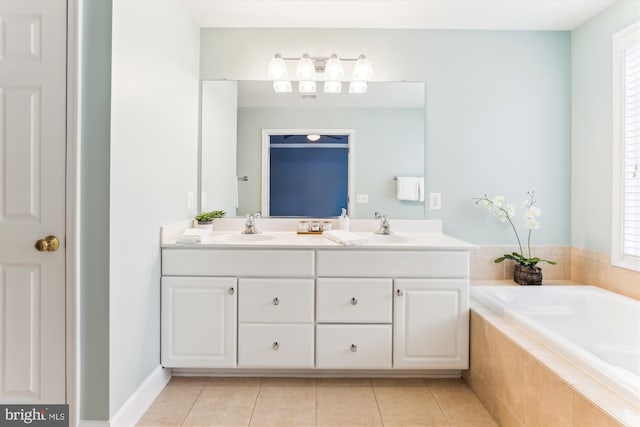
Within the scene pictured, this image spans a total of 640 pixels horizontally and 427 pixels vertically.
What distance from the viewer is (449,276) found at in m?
2.26

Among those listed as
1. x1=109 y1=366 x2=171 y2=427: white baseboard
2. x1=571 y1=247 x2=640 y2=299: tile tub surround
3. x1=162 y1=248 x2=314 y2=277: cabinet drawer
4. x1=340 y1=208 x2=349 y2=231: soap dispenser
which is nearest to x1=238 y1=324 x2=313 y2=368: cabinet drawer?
x1=162 y1=248 x2=314 y2=277: cabinet drawer

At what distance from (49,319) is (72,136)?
0.77 meters

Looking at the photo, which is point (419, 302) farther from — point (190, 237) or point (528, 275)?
point (190, 237)

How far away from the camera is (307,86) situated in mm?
2812

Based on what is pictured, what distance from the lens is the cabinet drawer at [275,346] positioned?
2.24m

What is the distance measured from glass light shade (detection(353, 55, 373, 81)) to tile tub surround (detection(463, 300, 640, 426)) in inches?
66.1

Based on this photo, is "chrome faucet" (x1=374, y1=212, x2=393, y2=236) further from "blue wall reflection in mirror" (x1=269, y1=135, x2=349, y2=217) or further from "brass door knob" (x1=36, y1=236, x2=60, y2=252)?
"brass door knob" (x1=36, y1=236, x2=60, y2=252)

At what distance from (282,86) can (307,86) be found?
179 mm

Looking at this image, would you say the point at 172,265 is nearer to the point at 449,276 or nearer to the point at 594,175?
the point at 449,276

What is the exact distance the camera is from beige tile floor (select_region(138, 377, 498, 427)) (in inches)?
75.8

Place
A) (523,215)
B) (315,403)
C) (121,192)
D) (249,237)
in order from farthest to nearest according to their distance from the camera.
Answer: (523,215)
(249,237)
(315,403)
(121,192)

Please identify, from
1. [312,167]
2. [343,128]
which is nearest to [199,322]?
[312,167]

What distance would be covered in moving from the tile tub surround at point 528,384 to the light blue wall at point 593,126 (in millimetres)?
1062

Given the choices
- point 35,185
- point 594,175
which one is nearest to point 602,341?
point 594,175
